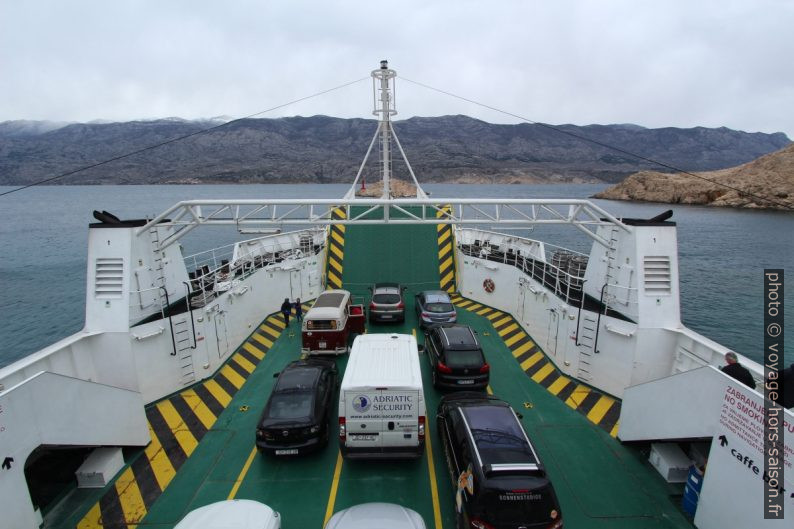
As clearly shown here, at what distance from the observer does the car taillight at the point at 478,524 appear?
5152 mm

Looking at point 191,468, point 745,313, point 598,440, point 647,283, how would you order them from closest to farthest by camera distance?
point 191,468, point 598,440, point 647,283, point 745,313

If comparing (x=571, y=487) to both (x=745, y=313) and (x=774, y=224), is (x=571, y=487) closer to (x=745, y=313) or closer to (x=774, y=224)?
(x=745, y=313)

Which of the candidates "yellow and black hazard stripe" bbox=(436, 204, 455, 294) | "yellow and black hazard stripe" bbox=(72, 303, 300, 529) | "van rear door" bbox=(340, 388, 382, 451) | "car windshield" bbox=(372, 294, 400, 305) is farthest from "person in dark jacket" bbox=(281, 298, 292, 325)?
Answer: "van rear door" bbox=(340, 388, 382, 451)

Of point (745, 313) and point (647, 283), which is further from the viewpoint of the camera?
point (745, 313)

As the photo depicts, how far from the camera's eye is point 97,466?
7129mm

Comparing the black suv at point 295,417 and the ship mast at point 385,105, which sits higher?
the ship mast at point 385,105

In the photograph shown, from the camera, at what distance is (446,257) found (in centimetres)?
1933

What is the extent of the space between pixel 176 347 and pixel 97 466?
3.11m

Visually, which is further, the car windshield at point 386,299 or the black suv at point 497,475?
the car windshield at point 386,299

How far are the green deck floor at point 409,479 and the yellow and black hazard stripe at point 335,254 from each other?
8.93 m

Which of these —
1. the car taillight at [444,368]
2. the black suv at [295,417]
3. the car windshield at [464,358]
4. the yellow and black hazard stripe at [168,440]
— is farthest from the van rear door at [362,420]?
the yellow and black hazard stripe at [168,440]

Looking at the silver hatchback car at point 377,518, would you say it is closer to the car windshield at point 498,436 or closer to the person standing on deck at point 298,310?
the car windshield at point 498,436

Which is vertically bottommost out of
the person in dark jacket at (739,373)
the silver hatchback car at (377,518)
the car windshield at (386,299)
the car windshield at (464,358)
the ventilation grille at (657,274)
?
the silver hatchback car at (377,518)

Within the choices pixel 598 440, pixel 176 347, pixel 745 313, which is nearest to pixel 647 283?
pixel 598 440
